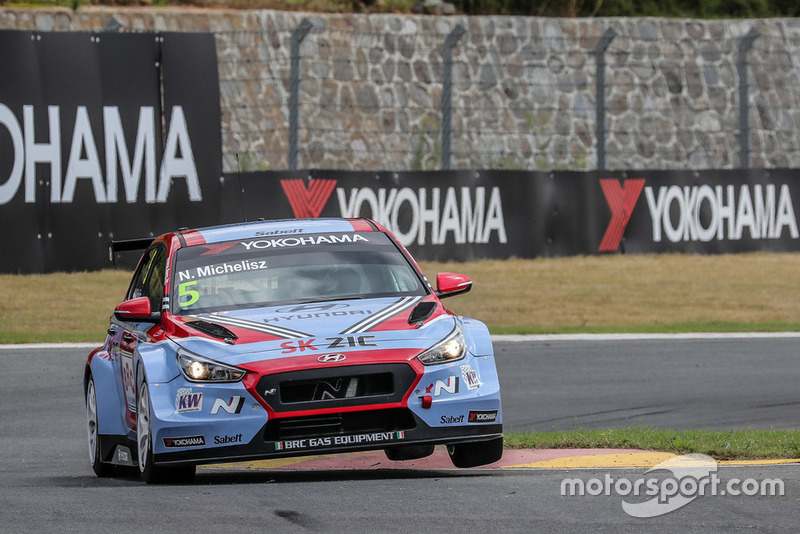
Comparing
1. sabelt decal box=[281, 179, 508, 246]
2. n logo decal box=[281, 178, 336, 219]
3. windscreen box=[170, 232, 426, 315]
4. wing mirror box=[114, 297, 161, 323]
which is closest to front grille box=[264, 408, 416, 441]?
windscreen box=[170, 232, 426, 315]

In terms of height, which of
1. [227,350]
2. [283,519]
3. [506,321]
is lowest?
[506,321]

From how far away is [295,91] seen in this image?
23125 mm

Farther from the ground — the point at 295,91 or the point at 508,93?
the point at 295,91

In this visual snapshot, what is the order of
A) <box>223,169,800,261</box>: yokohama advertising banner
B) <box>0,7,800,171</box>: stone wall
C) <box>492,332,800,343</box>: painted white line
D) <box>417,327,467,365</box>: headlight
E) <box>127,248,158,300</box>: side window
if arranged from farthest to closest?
<box>0,7,800,171</box>: stone wall → <box>223,169,800,261</box>: yokohama advertising banner → <box>492,332,800,343</box>: painted white line → <box>127,248,158,300</box>: side window → <box>417,327,467,365</box>: headlight

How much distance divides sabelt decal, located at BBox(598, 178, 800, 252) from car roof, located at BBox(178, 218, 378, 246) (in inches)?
550

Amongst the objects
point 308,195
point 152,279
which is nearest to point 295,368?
point 152,279

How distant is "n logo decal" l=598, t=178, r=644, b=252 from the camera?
22797 mm

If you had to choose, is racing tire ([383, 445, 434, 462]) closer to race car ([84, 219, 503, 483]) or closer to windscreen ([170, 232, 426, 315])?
race car ([84, 219, 503, 483])

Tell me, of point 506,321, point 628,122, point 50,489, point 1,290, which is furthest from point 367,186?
point 50,489

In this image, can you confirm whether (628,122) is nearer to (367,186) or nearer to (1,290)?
(367,186)

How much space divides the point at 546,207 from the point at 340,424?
50.8 feet

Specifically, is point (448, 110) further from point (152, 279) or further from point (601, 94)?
point (152, 279)

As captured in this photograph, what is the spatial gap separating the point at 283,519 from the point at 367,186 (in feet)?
50.1

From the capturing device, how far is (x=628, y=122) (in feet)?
95.7
